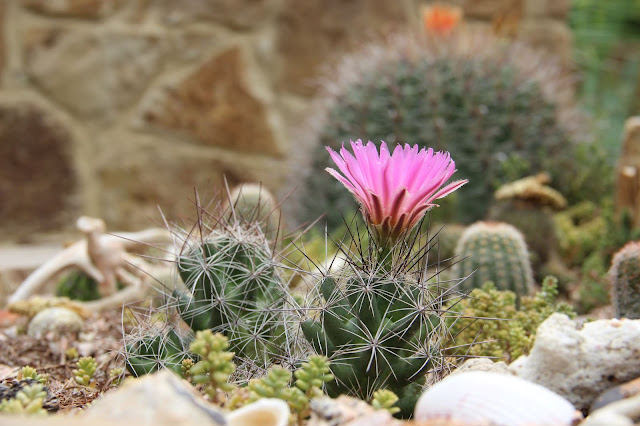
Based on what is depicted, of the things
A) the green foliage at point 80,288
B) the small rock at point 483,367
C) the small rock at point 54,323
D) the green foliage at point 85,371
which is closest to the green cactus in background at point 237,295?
the green foliage at point 85,371

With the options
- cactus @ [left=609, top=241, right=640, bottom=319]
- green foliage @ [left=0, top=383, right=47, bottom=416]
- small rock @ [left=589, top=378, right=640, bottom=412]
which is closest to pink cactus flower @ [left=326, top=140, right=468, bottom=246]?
small rock @ [left=589, top=378, right=640, bottom=412]

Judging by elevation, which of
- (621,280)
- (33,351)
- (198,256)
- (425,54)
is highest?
(425,54)

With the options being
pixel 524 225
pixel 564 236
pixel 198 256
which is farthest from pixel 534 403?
pixel 564 236

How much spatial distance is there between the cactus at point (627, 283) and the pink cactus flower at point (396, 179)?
0.67 metres

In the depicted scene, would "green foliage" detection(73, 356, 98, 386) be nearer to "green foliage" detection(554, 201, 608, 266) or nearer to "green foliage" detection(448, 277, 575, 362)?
"green foliage" detection(448, 277, 575, 362)

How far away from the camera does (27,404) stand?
0.97 m

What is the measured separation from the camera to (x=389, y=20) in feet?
13.1

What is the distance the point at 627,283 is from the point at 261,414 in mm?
1015

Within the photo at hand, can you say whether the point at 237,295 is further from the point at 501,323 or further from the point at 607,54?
the point at 607,54

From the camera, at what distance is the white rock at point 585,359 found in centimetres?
105

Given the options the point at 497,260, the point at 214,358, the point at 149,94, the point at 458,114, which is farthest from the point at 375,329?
the point at 149,94

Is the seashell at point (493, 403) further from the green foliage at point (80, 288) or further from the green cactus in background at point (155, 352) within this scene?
the green foliage at point (80, 288)

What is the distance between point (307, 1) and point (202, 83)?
0.76 meters

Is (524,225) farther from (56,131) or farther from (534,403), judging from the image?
(56,131)
